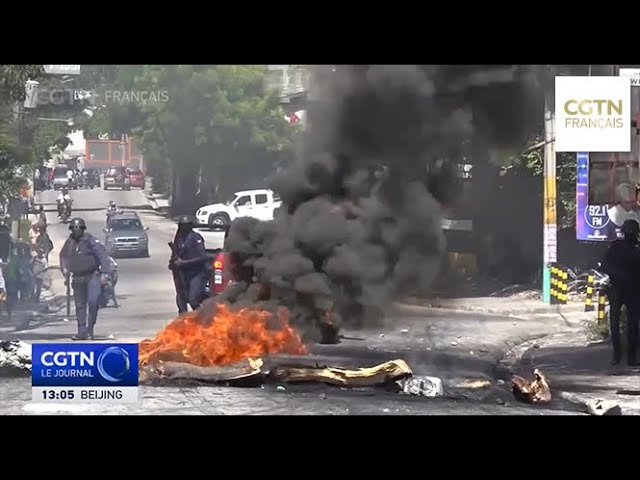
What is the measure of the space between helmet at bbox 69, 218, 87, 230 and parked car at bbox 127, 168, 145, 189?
443 mm

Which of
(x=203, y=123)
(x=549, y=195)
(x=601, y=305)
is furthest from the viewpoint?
(x=601, y=305)

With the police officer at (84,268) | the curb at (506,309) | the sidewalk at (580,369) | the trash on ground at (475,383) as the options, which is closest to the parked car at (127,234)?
the police officer at (84,268)

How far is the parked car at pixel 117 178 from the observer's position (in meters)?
5.72

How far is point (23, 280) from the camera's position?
5.77m

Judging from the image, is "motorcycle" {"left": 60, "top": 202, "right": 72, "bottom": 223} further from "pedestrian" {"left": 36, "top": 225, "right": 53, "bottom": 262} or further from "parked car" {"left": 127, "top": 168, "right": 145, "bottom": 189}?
"parked car" {"left": 127, "top": 168, "right": 145, "bottom": 189}

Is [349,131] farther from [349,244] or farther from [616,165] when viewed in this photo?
[616,165]

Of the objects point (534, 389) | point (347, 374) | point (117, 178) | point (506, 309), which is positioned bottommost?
point (534, 389)

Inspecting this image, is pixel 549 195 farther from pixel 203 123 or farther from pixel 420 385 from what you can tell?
pixel 203 123

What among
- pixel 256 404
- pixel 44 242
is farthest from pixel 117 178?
pixel 256 404

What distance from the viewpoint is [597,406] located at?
5.71 metres

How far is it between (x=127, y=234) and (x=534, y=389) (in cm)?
310

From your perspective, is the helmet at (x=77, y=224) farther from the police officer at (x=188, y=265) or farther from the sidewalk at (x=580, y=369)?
the sidewalk at (x=580, y=369)

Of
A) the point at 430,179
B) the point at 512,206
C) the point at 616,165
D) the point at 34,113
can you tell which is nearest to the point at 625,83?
the point at 616,165
